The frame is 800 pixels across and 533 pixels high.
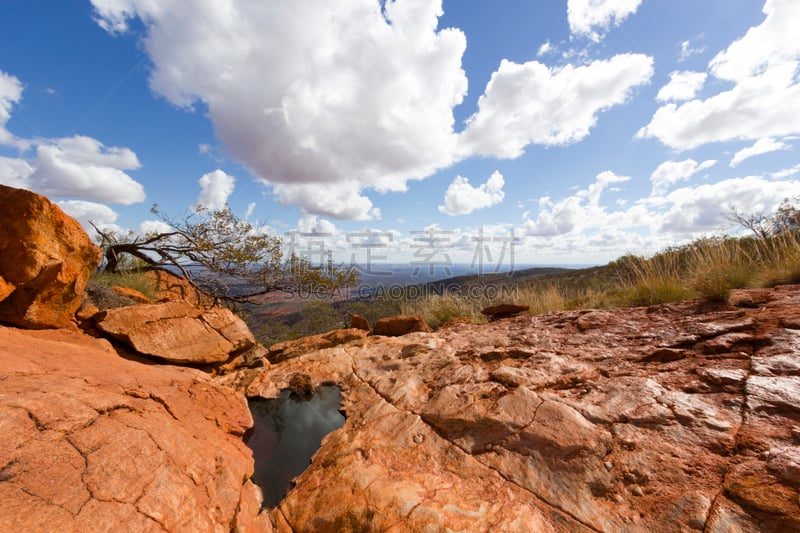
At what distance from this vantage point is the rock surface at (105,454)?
75.0 inches

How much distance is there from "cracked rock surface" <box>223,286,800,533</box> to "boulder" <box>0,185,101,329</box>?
3601 mm

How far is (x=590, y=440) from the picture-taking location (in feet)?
9.43

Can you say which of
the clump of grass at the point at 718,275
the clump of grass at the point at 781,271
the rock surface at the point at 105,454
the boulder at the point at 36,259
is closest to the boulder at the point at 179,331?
the boulder at the point at 36,259

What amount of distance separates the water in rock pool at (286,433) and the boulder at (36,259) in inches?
126

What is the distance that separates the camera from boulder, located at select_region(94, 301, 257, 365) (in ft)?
17.5

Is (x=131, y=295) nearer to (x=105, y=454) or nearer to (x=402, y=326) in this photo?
(x=402, y=326)

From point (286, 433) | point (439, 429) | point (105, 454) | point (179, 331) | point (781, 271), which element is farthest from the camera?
point (781, 271)

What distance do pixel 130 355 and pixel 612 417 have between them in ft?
22.7

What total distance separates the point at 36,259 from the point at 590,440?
7009 millimetres

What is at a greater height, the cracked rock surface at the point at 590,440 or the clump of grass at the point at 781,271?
the clump of grass at the point at 781,271

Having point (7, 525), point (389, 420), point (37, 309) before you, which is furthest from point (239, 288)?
point (7, 525)

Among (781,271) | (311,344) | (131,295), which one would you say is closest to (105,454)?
(311,344)

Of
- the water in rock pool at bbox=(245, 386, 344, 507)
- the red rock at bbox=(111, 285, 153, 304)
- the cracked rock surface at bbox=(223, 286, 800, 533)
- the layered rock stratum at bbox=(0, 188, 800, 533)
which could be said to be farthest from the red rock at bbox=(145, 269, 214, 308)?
the cracked rock surface at bbox=(223, 286, 800, 533)

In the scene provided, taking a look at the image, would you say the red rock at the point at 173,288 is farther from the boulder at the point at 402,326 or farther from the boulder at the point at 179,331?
the boulder at the point at 402,326
